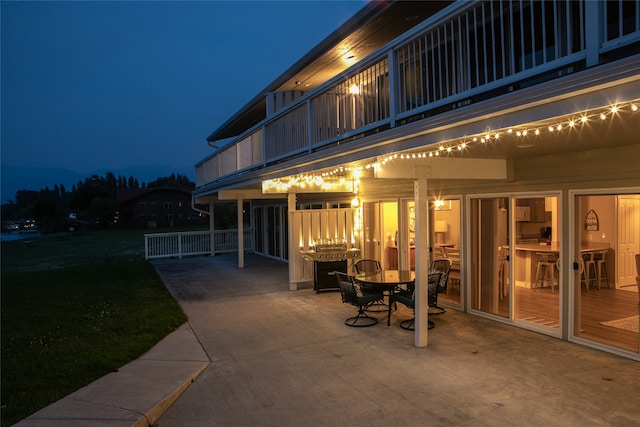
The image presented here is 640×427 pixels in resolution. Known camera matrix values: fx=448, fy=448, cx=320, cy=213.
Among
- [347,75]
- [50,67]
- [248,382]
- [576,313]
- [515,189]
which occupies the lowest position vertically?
[248,382]

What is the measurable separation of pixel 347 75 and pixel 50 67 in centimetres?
19577

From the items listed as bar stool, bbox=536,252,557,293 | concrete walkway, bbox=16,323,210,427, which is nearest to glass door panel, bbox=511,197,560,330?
bar stool, bbox=536,252,557,293

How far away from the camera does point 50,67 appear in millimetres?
165875

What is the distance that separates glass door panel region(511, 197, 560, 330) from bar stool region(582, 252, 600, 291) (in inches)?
19.4

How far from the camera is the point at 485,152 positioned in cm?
558

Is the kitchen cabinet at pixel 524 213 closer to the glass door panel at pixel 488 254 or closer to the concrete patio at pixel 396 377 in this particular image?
the glass door panel at pixel 488 254

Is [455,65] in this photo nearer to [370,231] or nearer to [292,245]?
[370,231]

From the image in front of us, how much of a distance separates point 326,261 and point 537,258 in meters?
4.49

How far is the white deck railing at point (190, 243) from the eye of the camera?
18.3 m

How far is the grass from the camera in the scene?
15.7 feet

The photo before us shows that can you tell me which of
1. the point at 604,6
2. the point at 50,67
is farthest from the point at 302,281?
the point at 50,67

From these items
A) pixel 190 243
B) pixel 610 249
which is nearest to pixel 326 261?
pixel 610 249

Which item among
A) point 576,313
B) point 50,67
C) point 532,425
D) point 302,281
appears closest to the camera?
point 532,425

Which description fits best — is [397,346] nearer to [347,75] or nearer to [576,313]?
[576,313]
